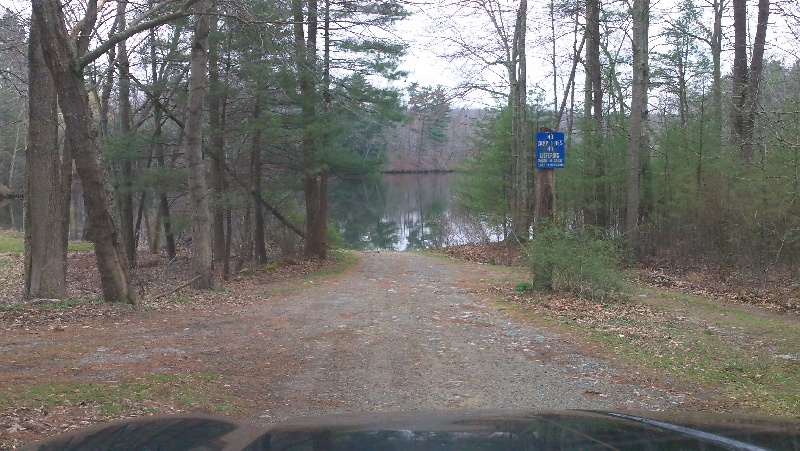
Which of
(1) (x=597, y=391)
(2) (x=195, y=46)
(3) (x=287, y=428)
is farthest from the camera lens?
(2) (x=195, y=46)

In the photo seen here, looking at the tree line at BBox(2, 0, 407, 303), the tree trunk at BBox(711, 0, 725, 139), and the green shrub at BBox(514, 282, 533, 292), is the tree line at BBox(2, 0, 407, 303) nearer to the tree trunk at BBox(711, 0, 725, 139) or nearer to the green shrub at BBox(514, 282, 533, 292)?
the green shrub at BBox(514, 282, 533, 292)

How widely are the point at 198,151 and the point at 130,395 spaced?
958cm

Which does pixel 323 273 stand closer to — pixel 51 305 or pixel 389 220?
pixel 51 305

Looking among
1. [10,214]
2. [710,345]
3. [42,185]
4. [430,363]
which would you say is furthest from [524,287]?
[10,214]

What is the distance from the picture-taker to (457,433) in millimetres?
3609

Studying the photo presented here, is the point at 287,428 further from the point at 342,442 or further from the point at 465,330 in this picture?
the point at 465,330

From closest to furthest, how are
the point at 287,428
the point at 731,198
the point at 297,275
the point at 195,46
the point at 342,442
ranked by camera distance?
the point at 342,442 → the point at 287,428 → the point at 195,46 → the point at 731,198 → the point at 297,275

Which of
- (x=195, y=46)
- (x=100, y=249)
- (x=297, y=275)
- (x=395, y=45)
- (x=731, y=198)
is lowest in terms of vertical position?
(x=297, y=275)

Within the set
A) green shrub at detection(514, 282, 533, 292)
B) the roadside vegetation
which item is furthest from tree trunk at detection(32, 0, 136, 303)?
green shrub at detection(514, 282, 533, 292)

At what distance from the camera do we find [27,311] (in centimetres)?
962

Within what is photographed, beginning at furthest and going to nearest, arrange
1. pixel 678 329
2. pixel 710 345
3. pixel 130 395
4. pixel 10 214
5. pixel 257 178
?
1. pixel 10 214
2. pixel 257 178
3. pixel 678 329
4. pixel 710 345
5. pixel 130 395

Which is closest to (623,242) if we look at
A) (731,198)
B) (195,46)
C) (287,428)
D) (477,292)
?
(731,198)

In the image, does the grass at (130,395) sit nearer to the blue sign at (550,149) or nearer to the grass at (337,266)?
the blue sign at (550,149)

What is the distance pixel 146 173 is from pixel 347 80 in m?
6.54
